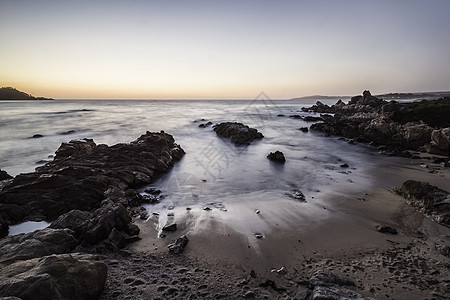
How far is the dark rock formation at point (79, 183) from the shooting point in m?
Answer: 9.06

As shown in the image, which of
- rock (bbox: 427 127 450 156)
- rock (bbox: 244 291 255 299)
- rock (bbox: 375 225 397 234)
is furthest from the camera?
rock (bbox: 427 127 450 156)

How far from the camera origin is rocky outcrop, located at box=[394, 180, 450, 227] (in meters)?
8.16

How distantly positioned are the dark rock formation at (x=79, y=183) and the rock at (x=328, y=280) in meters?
7.60

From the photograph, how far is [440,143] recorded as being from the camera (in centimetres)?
1839

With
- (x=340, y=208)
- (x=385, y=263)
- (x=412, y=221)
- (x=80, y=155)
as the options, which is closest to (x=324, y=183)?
(x=340, y=208)

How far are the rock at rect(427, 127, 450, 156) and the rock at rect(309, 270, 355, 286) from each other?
1934 cm

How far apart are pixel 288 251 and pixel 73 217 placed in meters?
6.83

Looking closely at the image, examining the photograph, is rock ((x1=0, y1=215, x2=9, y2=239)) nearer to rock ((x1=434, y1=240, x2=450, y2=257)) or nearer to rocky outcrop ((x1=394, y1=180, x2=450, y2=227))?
rock ((x1=434, y1=240, x2=450, y2=257))

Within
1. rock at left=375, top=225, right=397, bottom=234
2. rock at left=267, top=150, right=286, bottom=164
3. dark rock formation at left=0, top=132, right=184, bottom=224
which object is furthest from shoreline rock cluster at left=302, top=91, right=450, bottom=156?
dark rock formation at left=0, top=132, right=184, bottom=224

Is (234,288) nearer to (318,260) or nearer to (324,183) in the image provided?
(318,260)

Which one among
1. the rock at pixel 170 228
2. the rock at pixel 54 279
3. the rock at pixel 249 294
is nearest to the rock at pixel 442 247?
the rock at pixel 249 294

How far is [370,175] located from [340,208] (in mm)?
6282

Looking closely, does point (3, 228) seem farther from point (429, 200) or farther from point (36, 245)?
point (429, 200)

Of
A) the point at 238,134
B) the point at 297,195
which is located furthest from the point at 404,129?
the point at 297,195
